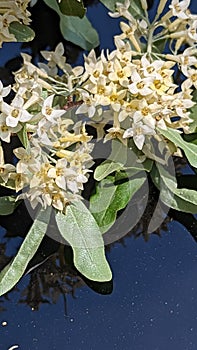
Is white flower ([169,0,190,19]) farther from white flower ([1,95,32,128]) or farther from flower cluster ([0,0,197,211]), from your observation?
white flower ([1,95,32,128])

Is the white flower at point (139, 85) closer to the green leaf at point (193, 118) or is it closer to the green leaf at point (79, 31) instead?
the green leaf at point (193, 118)

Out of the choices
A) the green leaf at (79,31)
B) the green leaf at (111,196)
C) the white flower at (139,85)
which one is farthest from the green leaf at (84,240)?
the green leaf at (79,31)

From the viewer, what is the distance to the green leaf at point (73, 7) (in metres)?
0.70

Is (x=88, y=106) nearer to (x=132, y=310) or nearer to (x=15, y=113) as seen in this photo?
(x=15, y=113)

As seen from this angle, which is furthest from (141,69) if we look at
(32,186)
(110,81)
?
(32,186)

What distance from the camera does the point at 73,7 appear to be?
70 cm

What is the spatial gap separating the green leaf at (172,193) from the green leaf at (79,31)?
19cm

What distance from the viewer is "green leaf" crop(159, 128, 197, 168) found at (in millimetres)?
648

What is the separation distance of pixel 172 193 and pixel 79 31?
0.75 ft

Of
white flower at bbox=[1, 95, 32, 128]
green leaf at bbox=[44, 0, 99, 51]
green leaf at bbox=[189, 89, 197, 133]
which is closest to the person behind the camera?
white flower at bbox=[1, 95, 32, 128]

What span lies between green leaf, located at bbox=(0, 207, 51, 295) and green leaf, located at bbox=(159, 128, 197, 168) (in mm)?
119

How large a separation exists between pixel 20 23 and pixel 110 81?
0.41ft

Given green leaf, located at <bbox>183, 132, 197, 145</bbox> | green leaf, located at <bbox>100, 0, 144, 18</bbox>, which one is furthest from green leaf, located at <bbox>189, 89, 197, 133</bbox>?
green leaf, located at <bbox>100, 0, 144, 18</bbox>

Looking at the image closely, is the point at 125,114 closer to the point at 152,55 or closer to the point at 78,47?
the point at 152,55
